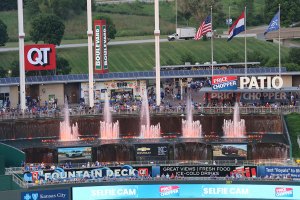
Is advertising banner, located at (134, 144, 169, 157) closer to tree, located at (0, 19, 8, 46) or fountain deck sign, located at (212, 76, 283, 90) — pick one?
fountain deck sign, located at (212, 76, 283, 90)

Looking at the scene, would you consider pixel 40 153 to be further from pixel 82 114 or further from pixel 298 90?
pixel 298 90

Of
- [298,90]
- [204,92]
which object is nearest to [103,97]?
[204,92]

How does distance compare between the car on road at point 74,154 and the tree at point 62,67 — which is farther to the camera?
the tree at point 62,67

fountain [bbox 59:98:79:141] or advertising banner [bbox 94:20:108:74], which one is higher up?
advertising banner [bbox 94:20:108:74]

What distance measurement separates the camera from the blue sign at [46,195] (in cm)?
7988

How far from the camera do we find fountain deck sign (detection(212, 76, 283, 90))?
101875mm

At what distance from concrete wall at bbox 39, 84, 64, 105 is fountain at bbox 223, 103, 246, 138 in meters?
19.6

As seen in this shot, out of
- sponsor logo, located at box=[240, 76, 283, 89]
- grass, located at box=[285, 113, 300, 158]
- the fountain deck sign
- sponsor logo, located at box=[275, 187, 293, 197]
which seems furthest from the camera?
the fountain deck sign

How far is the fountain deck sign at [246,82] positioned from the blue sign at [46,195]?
2564cm

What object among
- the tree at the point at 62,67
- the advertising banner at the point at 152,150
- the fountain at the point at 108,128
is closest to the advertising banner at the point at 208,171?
the advertising banner at the point at 152,150

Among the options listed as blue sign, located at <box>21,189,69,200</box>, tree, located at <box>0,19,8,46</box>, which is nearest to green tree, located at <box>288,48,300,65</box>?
tree, located at <box>0,19,8,46</box>

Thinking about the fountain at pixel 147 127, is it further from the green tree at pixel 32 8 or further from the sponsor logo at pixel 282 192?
the green tree at pixel 32 8

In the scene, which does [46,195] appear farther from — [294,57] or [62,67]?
[294,57]

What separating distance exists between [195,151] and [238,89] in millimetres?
12576
